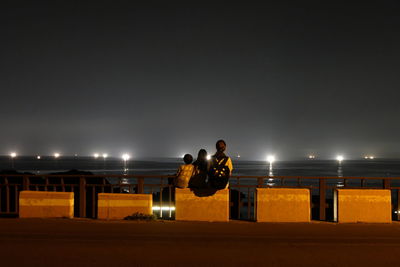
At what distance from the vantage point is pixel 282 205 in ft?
32.4

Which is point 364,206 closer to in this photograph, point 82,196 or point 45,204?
point 82,196

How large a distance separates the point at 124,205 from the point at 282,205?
4.07 meters

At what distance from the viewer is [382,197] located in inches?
389

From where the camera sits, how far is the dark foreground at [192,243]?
6.42 metres

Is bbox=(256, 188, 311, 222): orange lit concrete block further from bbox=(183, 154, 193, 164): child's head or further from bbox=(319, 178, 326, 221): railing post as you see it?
bbox=(183, 154, 193, 164): child's head

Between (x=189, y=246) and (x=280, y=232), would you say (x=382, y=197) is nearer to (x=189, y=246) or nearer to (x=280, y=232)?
(x=280, y=232)

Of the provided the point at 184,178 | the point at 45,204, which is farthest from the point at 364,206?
the point at 45,204

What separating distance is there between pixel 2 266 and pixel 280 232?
220 inches

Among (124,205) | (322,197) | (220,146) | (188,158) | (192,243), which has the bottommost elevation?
(192,243)

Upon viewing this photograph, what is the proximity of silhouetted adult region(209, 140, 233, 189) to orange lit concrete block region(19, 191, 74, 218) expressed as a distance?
382 cm

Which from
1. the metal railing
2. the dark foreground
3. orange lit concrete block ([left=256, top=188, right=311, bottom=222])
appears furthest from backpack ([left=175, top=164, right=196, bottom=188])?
orange lit concrete block ([left=256, top=188, right=311, bottom=222])

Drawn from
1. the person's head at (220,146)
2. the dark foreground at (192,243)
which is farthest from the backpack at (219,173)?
the dark foreground at (192,243)

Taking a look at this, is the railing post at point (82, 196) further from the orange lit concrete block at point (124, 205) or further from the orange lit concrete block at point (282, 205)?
the orange lit concrete block at point (282, 205)

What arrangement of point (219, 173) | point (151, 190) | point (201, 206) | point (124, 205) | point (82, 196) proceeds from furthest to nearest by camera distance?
1. point (151, 190)
2. point (82, 196)
3. point (124, 205)
4. point (201, 206)
5. point (219, 173)
